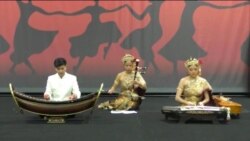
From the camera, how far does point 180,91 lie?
538 centimetres

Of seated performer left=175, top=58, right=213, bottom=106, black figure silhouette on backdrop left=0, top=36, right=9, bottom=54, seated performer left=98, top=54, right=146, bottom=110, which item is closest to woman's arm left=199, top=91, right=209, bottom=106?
seated performer left=175, top=58, right=213, bottom=106

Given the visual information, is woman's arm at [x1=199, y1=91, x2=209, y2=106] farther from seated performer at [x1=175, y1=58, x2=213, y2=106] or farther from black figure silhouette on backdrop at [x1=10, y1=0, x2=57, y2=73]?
black figure silhouette on backdrop at [x1=10, y1=0, x2=57, y2=73]

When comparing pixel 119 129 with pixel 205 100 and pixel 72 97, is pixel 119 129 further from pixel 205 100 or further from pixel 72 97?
pixel 205 100

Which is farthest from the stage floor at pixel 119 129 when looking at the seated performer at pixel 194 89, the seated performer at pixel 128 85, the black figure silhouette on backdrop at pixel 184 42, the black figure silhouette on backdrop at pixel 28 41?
the black figure silhouette on backdrop at pixel 184 42

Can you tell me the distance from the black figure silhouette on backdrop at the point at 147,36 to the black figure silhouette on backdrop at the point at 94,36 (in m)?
0.22

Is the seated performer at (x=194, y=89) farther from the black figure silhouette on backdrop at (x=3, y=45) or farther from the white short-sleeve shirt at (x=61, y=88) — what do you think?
the black figure silhouette on backdrop at (x=3, y=45)

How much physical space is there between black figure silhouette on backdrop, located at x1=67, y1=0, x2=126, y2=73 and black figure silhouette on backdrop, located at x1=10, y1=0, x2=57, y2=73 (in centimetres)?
45

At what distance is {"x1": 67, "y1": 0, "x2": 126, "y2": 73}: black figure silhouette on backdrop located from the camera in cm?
808

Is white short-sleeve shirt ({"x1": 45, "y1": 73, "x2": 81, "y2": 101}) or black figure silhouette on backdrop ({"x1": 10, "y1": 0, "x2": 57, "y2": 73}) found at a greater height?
black figure silhouette on backdrop ({"x1": 10, "y1": 0, "x2": 57, "y2": 73})

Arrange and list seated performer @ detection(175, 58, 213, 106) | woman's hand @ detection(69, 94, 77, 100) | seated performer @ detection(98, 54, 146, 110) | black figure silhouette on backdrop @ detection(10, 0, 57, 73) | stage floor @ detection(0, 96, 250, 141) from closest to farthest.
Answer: stage floor @ detection(0, 96, 250, 141)
woman's hand @ detection(69, 94, 77, 100)
seated performer @ detection(175, 58, 213, 106)
seated performer @ detection(98, 54, 146, 110)
black figure silhouette on backdrop @ detection(10, 0, 57, 73)

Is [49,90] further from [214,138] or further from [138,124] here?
[214,138]

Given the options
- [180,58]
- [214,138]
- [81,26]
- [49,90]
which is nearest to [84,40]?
[81,26]

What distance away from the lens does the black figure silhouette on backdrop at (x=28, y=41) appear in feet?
26.4

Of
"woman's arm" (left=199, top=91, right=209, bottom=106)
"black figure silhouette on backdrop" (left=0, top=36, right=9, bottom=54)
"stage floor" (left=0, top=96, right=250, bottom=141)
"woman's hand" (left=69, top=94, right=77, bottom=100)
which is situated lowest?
"stage floor" (left=0, top=96, right=250, bottom=141)
